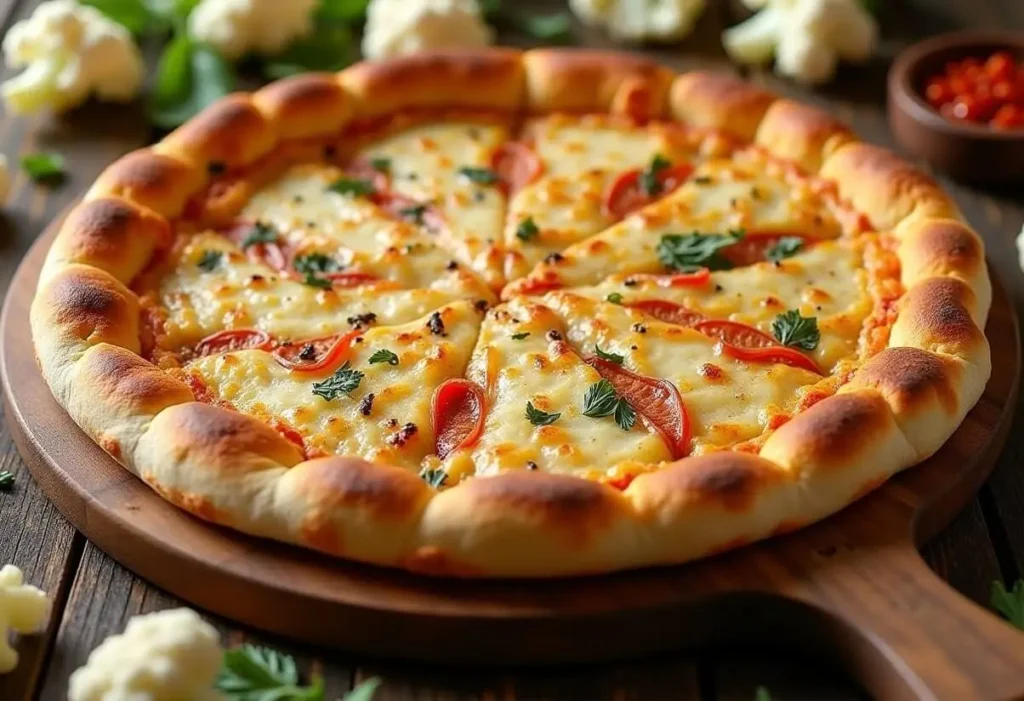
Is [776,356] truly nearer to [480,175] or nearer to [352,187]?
[480,175]

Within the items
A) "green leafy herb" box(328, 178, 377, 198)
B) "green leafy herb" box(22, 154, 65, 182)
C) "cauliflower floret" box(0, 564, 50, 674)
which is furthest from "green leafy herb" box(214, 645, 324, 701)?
"green leafy herb" box(22, 154, 65, 182)

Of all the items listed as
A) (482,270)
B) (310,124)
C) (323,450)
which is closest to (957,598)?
(323,450)

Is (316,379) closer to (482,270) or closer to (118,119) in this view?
(482,270)

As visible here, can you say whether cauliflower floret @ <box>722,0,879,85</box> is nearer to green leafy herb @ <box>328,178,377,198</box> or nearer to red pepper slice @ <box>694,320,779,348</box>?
green leafy herb @ <box>328,178,377,198</box>

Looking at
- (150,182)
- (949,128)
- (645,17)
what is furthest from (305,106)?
(949,128)

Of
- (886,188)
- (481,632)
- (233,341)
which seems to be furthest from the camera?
(886,188)

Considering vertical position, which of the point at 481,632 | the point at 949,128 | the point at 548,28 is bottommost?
the point at 548,28
